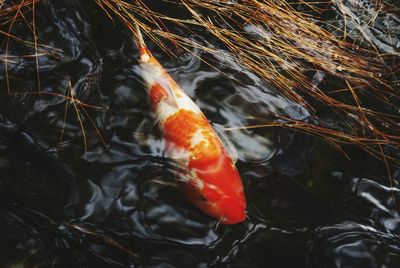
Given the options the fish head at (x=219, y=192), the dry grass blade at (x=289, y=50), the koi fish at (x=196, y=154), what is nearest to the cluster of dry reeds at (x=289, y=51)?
the dry grass blade at (x=289, y=50)

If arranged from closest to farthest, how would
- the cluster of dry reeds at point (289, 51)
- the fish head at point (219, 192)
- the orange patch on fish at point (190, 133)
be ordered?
the fish head at point (219, 192) → the orange patch on fish at point (190, 133) → the cluster of dry reeds at point (289, 51)

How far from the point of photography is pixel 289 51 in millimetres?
2416

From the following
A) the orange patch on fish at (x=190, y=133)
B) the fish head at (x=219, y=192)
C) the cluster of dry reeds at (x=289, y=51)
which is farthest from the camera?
the cluster of dry reeds at (x=289, y=51)

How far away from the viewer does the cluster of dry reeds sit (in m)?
2.28

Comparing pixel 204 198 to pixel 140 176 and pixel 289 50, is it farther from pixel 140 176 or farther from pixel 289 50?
pixel 289 50

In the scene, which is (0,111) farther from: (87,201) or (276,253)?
(276,253)

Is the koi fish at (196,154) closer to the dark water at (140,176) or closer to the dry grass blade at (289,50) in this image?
the dark water at (140,176)

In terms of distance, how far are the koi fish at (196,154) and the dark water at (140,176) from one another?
9cm

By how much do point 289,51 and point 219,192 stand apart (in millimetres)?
1037

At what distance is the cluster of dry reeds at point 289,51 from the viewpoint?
2.28 m

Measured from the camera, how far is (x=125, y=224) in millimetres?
1879

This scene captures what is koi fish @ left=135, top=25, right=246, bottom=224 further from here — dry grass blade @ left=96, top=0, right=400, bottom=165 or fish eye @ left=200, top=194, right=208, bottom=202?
dry grass blade @ left=96, top=0, right=400, bottom=165

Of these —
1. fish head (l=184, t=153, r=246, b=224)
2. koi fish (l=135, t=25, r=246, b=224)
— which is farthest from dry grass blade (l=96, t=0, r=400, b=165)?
fish head (l=184, t=153, r=246, b=224)

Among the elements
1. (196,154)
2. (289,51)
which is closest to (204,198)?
(196,154)
